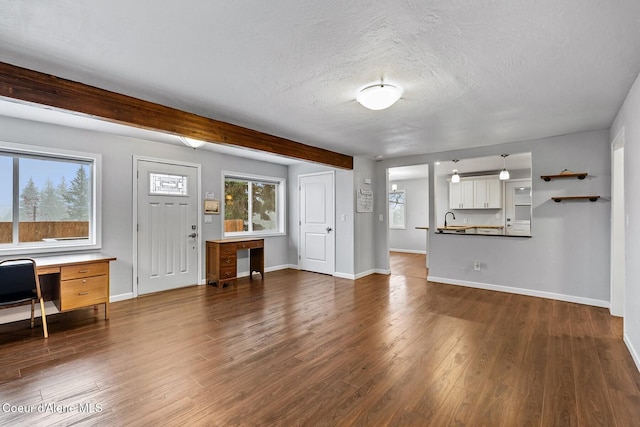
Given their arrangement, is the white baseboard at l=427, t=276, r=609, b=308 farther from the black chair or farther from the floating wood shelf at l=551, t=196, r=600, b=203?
the black chair

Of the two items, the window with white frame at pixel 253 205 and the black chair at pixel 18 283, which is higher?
the window with white frame at pixel 253 205

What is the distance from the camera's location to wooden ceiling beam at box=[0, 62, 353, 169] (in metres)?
2.24

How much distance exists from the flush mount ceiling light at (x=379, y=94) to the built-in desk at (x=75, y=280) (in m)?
3.42

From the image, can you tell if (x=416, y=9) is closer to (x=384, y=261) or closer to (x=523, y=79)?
(x=523, y=79)

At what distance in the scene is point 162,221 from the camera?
4801 mm

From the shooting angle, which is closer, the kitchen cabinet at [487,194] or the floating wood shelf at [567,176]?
the floating wood shelf at [567,176]

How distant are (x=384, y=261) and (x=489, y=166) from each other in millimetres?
3693

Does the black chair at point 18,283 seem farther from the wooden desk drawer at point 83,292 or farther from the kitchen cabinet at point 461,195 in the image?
the kitchen cabinet at point 461,195

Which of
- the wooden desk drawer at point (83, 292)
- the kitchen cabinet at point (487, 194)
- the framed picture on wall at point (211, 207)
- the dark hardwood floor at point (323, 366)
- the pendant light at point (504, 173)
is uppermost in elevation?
the pendant light at point (504, 173)

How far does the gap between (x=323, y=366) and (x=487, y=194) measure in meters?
7.04

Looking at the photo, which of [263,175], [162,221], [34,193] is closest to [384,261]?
[263,175]

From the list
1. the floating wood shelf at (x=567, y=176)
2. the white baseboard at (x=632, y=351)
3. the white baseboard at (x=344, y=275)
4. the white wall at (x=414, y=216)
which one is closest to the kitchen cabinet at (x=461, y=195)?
the white wall at (x=414, y=216)

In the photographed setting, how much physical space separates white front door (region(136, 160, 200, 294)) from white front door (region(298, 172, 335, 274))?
7.35 ft

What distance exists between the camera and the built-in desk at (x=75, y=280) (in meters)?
3.22
